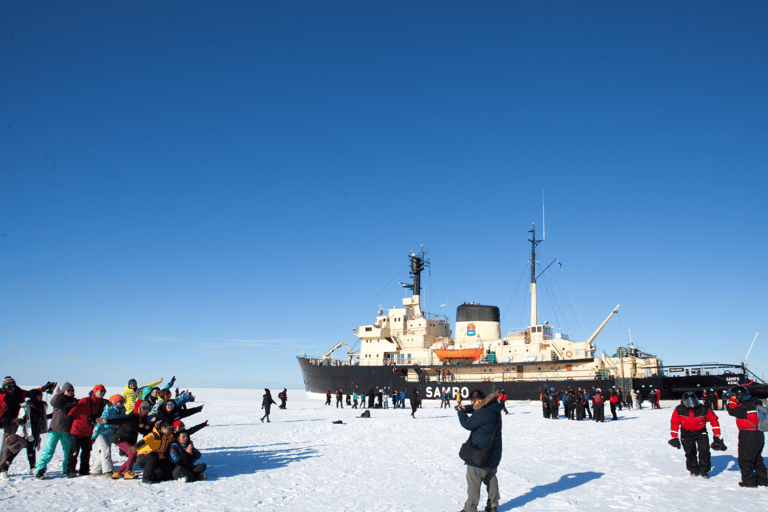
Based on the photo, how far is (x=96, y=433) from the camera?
7.04 m

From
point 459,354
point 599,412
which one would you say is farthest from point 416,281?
point 599,412

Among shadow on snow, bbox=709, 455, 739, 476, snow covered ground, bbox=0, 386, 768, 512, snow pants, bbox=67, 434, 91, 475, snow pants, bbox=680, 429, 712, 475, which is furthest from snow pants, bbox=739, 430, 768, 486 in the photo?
snow pants, bbox=67, 434, 91, 475

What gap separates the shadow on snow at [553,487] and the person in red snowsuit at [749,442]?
1830 millimetres

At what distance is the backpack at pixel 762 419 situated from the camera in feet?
21.1

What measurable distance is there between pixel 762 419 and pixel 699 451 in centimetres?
106

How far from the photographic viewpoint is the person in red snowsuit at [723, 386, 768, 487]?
6465mm

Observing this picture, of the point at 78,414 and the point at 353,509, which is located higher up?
the point at 78,414

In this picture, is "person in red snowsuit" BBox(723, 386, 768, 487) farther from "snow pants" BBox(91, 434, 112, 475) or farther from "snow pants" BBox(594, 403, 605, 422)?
"snow pants" BBox(594, 403, 605, 422)

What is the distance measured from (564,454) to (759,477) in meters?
3.49

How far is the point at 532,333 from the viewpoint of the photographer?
33562mm

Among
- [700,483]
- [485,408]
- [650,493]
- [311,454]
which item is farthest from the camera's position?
[311,454]

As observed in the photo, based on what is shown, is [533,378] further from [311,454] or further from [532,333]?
[311,454]

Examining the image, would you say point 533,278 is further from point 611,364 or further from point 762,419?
point 762,419

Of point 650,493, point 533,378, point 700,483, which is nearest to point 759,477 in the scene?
point 700,483
